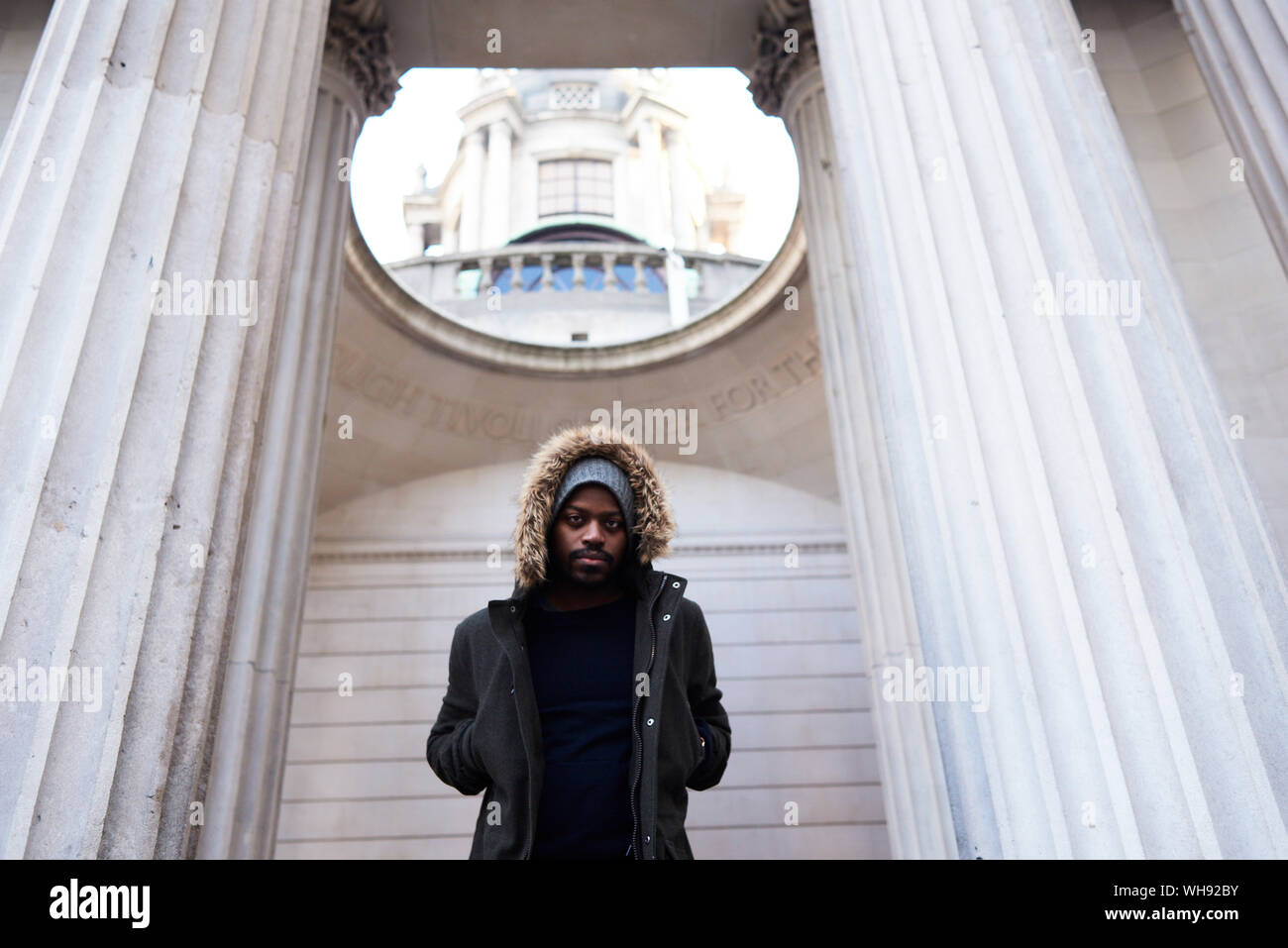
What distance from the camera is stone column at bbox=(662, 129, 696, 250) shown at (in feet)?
104

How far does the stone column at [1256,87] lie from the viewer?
236 inches

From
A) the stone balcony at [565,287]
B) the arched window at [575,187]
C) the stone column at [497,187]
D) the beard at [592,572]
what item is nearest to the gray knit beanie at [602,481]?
the beard at [592,572]

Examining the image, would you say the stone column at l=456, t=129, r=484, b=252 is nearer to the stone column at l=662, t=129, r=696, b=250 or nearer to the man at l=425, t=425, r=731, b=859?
the stone column at l=662, t=129, r=696, b=250

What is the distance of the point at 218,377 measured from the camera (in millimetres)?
4348

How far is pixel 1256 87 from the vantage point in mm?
6176

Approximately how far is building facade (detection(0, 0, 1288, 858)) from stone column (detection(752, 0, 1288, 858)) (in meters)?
0.02

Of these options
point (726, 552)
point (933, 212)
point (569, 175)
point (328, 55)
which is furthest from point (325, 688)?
point (569, 175)

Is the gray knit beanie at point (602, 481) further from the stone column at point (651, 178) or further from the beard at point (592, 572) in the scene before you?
the stone column at point (651, 178)

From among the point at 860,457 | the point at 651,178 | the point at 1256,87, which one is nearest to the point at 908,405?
the point at 1256,87

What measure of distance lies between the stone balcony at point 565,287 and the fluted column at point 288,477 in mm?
7039

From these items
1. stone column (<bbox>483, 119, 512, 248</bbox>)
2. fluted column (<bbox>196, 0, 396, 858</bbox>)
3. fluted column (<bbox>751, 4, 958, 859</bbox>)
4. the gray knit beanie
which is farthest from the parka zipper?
stone column (<bbox>483, 119, 512, 248</bbox>)

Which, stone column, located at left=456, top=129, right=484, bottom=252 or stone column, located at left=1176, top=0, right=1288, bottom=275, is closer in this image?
stone column, located at left=1176, top=0, right=1288, bottom=275
